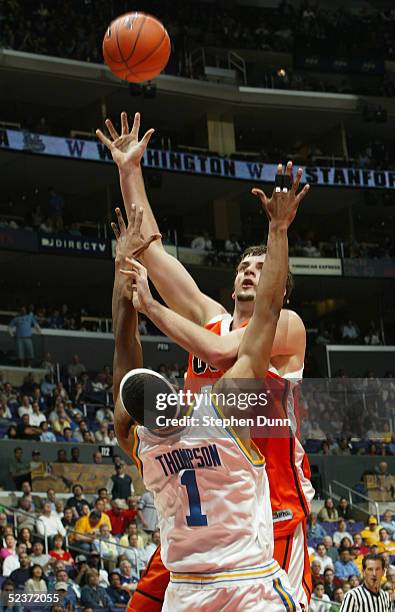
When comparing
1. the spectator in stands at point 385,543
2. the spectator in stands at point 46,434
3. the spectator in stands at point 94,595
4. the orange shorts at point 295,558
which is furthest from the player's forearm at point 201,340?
the spectator in stands at point 46,434

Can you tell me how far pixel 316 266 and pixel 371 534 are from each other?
12.5m

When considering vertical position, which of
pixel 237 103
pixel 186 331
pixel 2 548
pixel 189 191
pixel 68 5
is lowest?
pixel 2 548

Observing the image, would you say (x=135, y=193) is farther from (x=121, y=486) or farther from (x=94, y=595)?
(x=121, y=486)

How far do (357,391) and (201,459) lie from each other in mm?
6564

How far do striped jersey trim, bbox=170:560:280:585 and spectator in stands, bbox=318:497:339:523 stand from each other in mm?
12748

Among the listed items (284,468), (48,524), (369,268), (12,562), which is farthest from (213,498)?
(369,268)

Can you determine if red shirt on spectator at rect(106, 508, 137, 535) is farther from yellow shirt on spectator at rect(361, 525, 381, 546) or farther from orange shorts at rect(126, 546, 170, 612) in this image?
orange shorts at rect(126, 546, 170, 612)

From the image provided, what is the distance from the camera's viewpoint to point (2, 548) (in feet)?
38.2

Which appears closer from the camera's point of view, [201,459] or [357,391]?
[201,459]

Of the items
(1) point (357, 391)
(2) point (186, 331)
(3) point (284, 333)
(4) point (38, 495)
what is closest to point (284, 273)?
(2) point (186, 331)

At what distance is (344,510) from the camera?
16156mm

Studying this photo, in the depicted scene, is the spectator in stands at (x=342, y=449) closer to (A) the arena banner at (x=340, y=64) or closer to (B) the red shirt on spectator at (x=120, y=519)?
(B) the red shirt on spectator at (x=120, y=519)

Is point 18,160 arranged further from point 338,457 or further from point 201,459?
point 201,459

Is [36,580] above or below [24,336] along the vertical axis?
below
